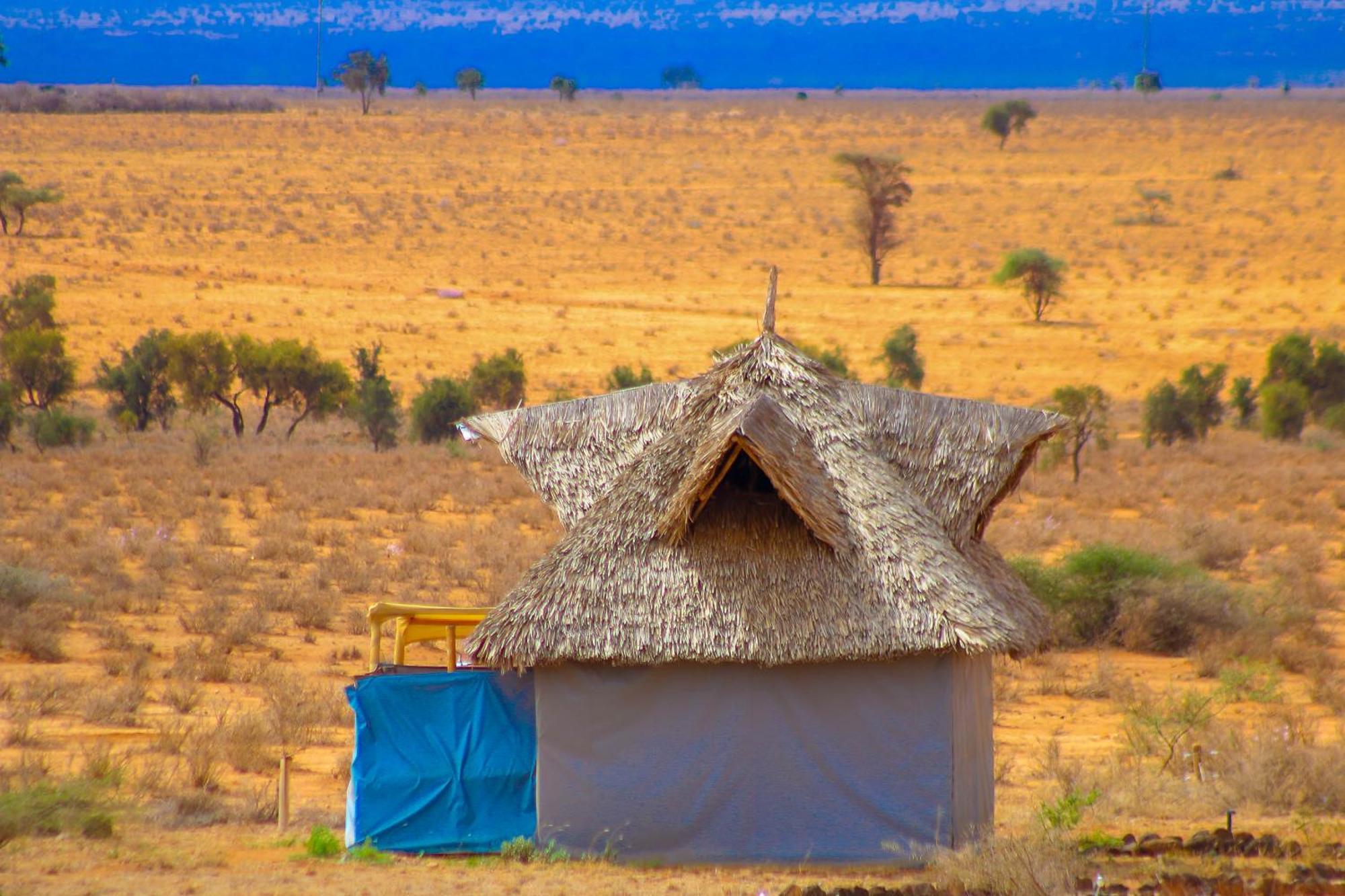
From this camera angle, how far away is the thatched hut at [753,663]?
8.41m

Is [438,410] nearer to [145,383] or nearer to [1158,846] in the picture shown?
[145,383]

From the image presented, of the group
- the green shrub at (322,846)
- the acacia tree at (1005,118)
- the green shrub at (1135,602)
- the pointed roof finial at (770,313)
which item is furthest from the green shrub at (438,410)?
the acacia tree at (1005,118)

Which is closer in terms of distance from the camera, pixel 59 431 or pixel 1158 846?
pixel 1158 846

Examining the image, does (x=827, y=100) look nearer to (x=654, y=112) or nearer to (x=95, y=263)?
(x=654, y=112)

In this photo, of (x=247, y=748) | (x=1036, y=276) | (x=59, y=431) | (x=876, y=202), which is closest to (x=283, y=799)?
(x=247, y=748)

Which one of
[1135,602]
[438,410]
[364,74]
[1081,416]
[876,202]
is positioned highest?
[364,74]

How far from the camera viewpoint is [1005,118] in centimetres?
6606

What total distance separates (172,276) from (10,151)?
1829 centimetres

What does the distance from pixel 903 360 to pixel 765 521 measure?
26638mm

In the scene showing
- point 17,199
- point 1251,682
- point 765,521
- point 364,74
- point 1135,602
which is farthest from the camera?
point 364,74

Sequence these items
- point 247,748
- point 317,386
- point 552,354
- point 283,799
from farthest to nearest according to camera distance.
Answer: point 552,354
point 317,386
point 247,748
point 283,799

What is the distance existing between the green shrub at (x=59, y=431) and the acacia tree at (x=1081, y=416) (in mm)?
17885

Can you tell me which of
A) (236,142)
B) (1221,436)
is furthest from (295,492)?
(236,142)

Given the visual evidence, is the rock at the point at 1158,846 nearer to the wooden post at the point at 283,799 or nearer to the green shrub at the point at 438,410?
the wooden post at the point at 283,799
